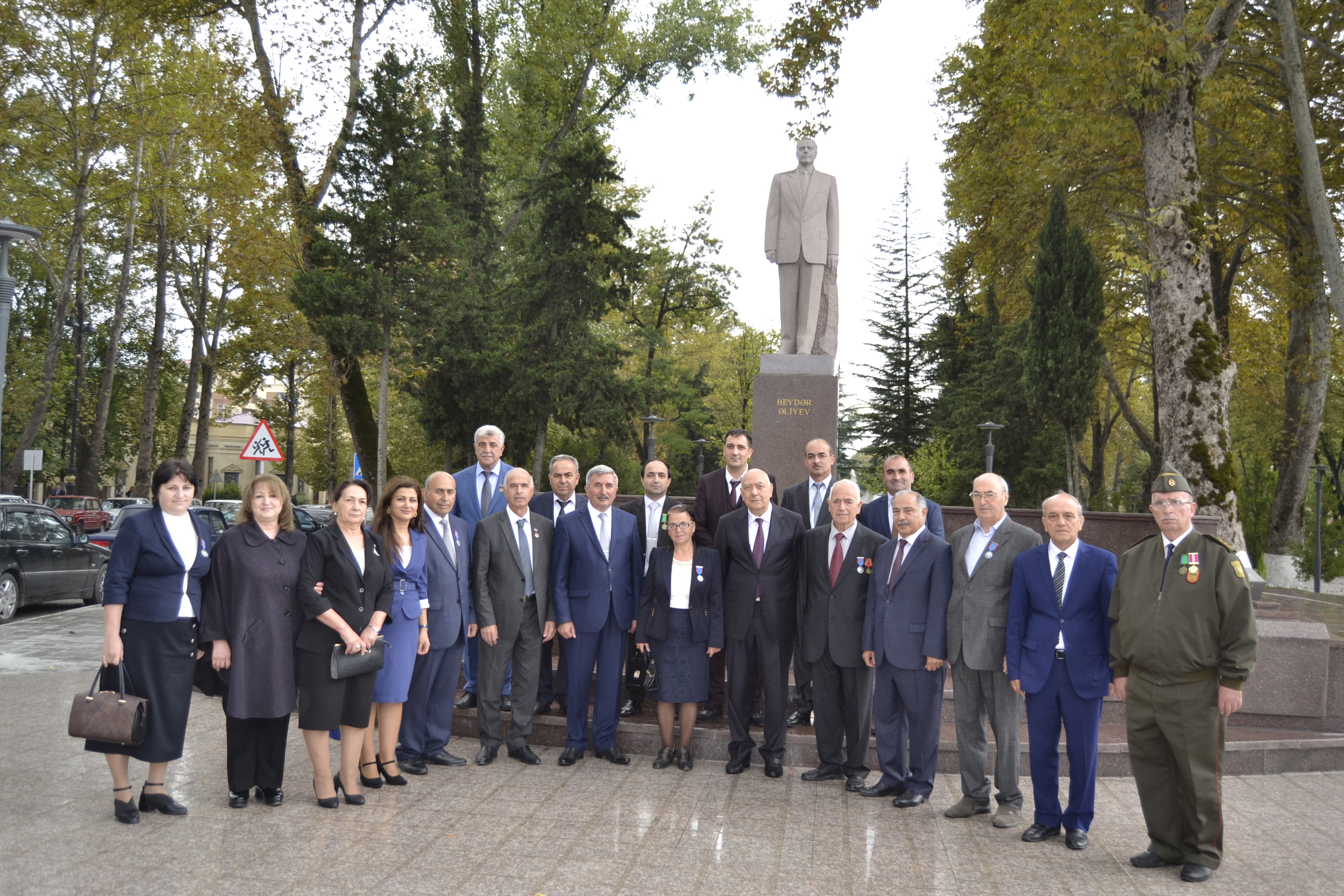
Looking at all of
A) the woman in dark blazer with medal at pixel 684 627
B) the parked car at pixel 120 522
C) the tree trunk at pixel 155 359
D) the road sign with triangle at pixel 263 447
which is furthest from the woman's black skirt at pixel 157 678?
the tree trunk at pixel 155 359

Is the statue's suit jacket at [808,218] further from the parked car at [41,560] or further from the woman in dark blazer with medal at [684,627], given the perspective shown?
the parked car at [41,560]

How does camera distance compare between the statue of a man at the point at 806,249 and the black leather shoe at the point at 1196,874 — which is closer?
the black leather shoe at the point at 1196,874

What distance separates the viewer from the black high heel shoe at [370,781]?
6.02m

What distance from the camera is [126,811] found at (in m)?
5.27

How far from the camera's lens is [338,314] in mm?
21031

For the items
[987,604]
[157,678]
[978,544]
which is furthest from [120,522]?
[987,604]

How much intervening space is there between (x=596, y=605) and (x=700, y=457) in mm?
27704

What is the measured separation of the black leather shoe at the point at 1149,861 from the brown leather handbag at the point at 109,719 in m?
5.00

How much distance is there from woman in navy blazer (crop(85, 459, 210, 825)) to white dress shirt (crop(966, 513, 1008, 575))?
4.29 m

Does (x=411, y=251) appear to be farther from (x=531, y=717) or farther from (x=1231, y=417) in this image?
(x=1231, y=417)

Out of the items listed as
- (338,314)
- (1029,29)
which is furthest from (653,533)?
(338,314)

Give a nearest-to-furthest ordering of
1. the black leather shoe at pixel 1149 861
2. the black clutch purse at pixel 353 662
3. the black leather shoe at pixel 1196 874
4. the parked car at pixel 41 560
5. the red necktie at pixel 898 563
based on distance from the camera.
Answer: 1. the black leather shoe at pixel 1196 874
2. the black leather shoe at pixel 1149 861
3. the black clutch purse at pixel 353 662
4. the red necktie at pixel 898 563
5. the parked car at pixel 41 560

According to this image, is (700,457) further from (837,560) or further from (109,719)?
(109,719)

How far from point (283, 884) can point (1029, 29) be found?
1246 cm
